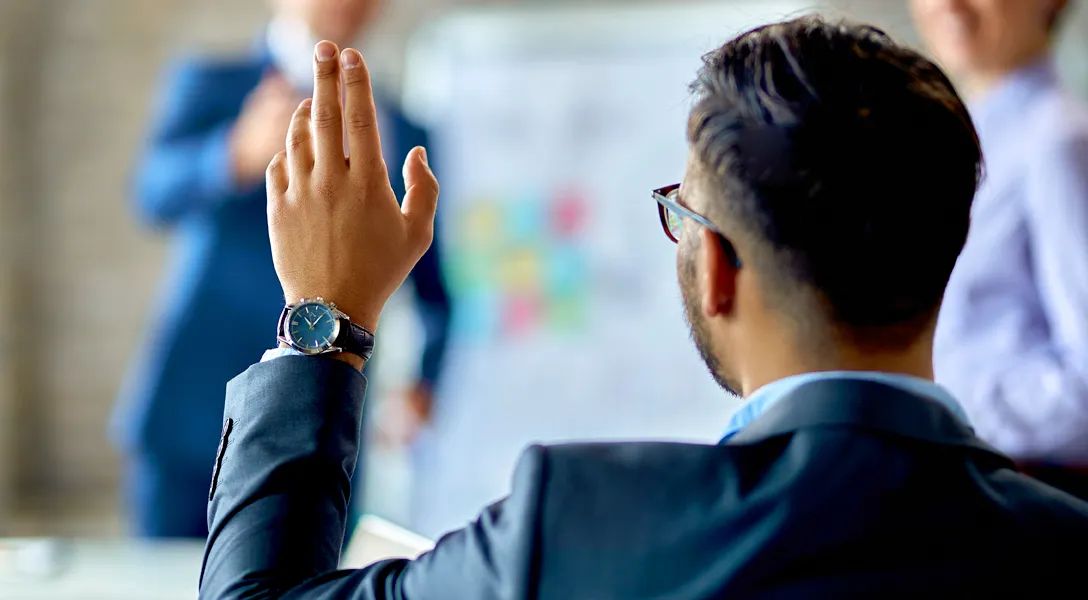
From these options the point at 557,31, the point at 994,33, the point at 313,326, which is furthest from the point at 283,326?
→ the point at 557,31

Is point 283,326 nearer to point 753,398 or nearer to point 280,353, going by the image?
point 280,353

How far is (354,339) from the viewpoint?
773mm

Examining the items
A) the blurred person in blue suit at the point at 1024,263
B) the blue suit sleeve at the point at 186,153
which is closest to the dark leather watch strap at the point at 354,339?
the blurred person in blue suit at the point at 1024,263

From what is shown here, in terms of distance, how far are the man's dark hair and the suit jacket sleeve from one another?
8.6 inches

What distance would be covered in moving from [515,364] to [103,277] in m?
2.12

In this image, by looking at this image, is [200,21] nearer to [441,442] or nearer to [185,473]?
[441,442]

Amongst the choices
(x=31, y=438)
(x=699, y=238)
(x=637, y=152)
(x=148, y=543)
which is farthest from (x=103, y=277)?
(x=699, y=238)

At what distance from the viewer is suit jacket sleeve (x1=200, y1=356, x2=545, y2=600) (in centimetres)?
65

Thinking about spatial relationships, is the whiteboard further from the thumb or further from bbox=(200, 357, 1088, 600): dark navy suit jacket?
bbox=(200, 357, 1088, 600): dark navy suit jacket

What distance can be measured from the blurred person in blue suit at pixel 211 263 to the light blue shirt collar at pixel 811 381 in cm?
132

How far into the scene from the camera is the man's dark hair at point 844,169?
0.66m

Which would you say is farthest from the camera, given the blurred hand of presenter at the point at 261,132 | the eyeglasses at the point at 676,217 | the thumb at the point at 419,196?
the blurred hand of presenter at the point at 261,132

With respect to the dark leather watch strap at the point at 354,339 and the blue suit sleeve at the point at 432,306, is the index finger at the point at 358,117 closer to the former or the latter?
the dark leather watch strap at the point at 354,339

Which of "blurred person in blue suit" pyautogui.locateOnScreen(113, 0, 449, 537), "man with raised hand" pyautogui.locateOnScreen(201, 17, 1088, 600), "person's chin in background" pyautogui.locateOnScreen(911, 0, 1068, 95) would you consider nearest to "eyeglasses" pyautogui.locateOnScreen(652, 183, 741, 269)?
"man with raised hand" pyautogui.locateOnScreen(201, 17, 1088, 600)
